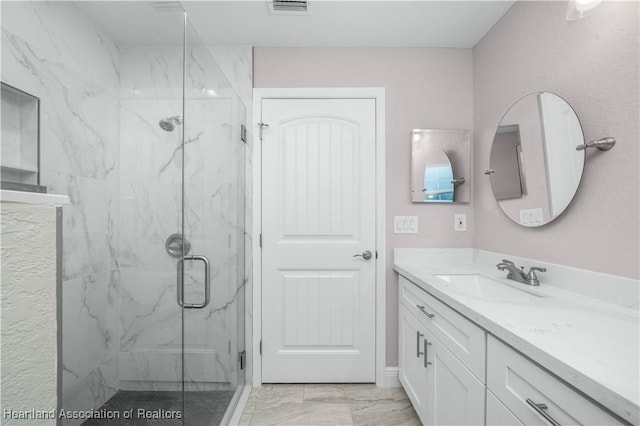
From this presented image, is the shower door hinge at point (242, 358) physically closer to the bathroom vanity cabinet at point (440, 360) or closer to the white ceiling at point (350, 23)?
the bathroom vanity cabinet at point (440, 360)

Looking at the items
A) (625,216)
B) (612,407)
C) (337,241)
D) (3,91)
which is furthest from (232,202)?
(625,216)

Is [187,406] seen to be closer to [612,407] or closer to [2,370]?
[2,370]

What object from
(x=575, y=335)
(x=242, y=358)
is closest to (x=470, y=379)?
(x=575, y=335)

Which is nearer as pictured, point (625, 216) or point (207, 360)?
point (625, 216)

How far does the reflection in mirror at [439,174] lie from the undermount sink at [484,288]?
0.59 metres

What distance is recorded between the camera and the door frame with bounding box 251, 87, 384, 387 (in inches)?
82.8

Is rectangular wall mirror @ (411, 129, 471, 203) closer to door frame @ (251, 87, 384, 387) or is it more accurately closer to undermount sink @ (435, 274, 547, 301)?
door frame @ (251, 87, 384, 387)

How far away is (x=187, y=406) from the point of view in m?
1.27

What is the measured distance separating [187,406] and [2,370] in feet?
2.99

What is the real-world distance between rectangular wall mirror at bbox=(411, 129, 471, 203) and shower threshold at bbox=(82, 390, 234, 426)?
71.2 inches

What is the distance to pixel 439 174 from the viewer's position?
6.85 ft

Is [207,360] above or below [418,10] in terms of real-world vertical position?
below

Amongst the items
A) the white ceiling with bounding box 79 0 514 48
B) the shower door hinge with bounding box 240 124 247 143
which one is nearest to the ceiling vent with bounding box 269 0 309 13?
the white ceiling with bounding box 79 0 514 48

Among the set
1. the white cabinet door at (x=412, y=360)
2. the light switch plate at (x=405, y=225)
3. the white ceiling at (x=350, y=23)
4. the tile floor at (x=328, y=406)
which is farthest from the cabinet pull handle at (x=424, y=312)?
the white ceiling at (x=350, y=23)
